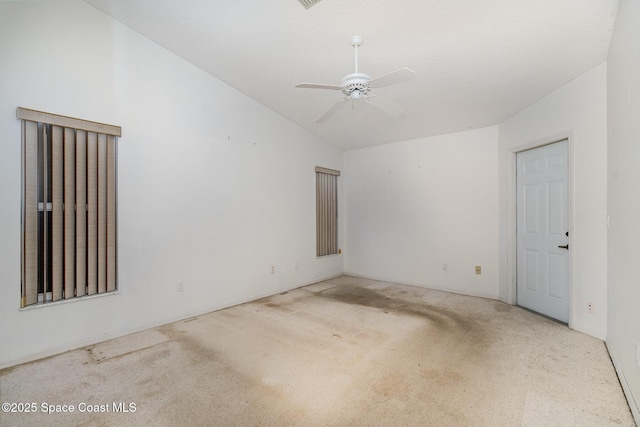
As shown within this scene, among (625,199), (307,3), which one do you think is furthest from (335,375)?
A: (307,3)

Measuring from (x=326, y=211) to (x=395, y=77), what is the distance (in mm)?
3728

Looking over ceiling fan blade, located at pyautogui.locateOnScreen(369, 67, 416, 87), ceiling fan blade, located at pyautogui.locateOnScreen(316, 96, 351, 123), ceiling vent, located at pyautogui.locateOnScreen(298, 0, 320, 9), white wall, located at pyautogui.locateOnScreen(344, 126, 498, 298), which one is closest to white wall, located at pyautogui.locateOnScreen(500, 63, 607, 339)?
white wall, located at pyautogui.locateOnScreen(344, 126, 498, 298)

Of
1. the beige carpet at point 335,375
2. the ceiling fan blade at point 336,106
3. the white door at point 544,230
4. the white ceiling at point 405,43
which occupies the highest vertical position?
the white ceiling at point 405,43

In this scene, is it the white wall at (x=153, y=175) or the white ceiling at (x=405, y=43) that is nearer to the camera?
the white ceiling at (x=405, y=43)

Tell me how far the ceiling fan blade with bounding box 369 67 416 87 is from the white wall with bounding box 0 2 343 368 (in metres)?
2.43

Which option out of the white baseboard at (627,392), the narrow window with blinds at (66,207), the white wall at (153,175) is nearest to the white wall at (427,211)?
the white wall at (153,175)

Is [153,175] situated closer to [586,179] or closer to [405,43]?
[405,43]

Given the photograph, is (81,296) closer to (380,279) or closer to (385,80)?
(385,80)

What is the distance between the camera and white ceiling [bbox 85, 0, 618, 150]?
2320 mm

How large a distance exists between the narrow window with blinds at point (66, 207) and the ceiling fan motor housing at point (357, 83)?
7.86 feet

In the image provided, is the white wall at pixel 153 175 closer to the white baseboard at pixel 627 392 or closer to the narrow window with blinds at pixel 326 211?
the narrow window with blinds at pixel 326 211

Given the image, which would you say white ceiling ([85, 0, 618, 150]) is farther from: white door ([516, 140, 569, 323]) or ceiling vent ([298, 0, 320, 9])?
white door ([516, 140, 569, 323])

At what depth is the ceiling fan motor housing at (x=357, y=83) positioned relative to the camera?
2358mm

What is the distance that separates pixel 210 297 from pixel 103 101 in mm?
2499
